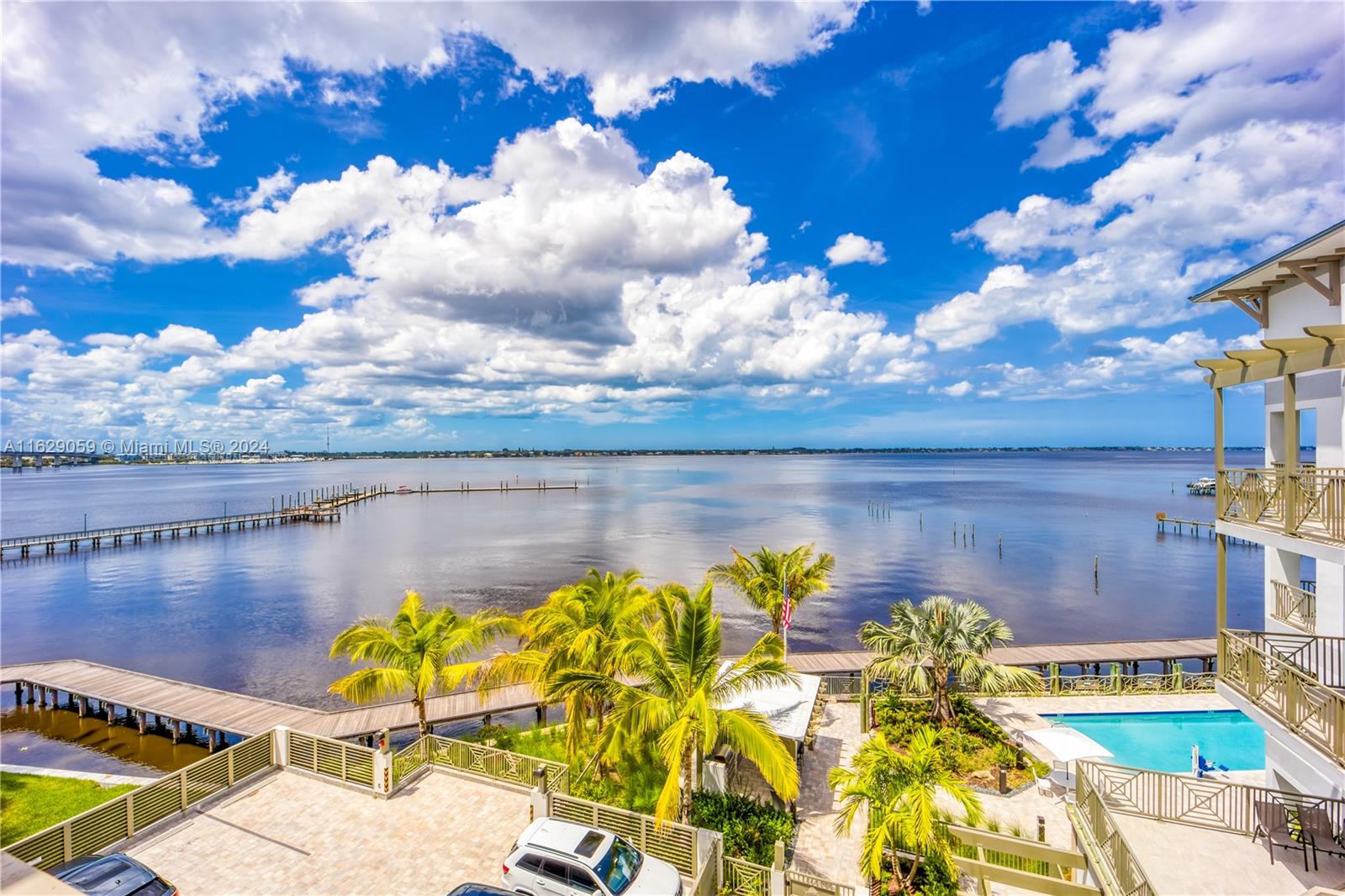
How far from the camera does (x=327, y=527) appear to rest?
275 feet

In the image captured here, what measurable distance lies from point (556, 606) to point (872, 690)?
50.7ft

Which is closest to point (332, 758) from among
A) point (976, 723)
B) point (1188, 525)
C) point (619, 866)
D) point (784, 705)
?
point (619, 866)

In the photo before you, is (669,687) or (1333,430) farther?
(669,687)

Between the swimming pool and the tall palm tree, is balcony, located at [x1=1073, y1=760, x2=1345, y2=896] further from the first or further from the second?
the tall palm tree

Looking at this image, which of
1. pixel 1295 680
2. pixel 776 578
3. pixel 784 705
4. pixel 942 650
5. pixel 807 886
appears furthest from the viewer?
pixel 776 578

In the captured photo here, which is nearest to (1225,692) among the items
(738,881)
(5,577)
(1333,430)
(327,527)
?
(1333,430)

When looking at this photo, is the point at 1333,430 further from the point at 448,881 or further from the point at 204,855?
the point at 204,855

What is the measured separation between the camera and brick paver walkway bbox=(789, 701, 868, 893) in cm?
1330

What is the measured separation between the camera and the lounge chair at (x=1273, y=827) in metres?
9.25

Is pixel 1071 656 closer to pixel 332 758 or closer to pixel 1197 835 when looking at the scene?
pixel 1197 835

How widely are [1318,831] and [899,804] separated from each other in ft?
20.1

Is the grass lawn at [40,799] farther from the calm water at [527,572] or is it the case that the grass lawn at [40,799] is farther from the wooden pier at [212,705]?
the calm water at [527,572]

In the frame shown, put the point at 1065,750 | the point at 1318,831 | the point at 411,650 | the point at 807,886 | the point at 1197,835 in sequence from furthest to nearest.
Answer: the point at 411,650 < the point at 1065,750 < the point at 807,886 < the point at 1197,835 < the point at 1318,831

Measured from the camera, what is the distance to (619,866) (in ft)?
36.3
